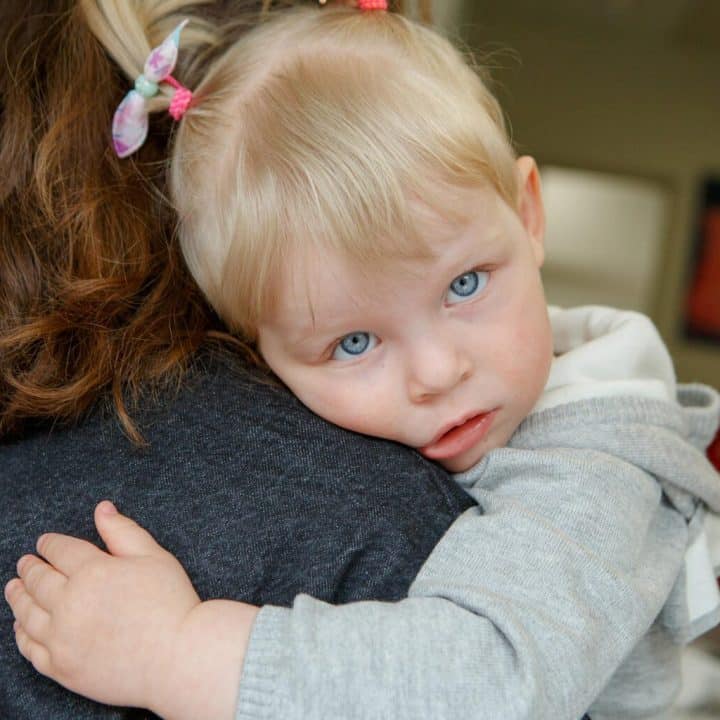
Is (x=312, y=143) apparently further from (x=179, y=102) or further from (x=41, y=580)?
(x=41, y=580)

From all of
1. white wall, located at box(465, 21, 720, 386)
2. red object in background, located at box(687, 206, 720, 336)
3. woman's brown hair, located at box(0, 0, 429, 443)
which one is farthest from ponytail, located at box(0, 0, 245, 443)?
red object in background, located at box(687, 206, 720, 336)

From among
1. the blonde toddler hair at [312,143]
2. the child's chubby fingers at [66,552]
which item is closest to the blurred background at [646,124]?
the blonde toddler hair at [312,143]

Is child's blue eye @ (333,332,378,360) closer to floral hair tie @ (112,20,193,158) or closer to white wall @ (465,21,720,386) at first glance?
floral hair tie @ (112,20,193,158)

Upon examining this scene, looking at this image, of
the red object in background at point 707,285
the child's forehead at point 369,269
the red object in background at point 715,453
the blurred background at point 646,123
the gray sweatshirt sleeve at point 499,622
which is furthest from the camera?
the red object in background at point 707,285

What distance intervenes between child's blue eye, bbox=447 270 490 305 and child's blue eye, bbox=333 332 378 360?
0.28 feet

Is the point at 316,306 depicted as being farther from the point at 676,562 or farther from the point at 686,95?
the point at 686,95

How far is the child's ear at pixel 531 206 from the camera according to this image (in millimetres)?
1167

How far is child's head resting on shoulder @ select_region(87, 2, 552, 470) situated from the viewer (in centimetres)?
99

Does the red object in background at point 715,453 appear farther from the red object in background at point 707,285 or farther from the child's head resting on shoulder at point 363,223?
the red object in background at point 707,285

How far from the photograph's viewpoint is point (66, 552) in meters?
0.90

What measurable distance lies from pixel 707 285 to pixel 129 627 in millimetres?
5901

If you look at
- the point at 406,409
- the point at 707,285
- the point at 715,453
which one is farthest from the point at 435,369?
the point at 707,285

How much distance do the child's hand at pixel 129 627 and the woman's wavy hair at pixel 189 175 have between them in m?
0.16

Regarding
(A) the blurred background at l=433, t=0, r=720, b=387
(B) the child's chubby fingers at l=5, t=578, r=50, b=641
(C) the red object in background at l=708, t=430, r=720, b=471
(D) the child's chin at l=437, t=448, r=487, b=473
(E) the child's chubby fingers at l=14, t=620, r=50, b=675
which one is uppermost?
(D) the child's chin at l=437, t=448, r=487, b=473
